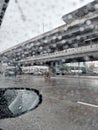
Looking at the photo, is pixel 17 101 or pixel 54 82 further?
pixel 54 82

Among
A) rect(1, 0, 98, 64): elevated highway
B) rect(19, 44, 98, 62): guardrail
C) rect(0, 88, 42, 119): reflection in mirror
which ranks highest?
rect(1, 0, 98, 64): elevated highway

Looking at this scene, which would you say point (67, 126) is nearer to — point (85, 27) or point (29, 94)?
point (29, 94)

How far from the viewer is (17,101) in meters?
2.21

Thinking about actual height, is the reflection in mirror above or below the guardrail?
below

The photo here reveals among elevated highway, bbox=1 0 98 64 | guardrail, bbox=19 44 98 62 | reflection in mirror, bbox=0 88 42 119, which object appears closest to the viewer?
reflection in mirror, bbox=0 88 42 119

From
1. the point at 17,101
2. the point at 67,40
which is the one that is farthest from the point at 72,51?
the point at 17,101

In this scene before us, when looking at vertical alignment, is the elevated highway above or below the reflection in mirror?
above

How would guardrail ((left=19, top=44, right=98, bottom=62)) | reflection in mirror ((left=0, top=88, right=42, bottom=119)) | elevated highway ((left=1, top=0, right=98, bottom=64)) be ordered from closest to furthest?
reflection in mirror ((left=0, top=88, right=42, bottom=119)) → guardrail ((left=19, top=44, right=98, bottom=62)) → elevated highway ((left=1, top=0, right=98, bottom=64))

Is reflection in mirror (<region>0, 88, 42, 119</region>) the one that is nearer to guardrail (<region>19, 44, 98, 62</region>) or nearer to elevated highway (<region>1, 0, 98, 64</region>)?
guardrail (<region>19, 44, 98, 62</region>)

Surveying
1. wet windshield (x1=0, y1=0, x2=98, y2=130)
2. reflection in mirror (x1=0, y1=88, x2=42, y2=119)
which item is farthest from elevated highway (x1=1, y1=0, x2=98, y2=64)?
reflection in mirror (x1=0, y1=88, x2=42, y2=119)

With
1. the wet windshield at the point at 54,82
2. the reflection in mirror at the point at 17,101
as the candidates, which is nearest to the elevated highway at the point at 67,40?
the wet windshield at the point at 54,82

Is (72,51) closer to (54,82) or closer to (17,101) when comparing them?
(54,82)

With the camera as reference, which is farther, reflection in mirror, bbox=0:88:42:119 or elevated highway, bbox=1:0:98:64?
elevated highway, bbox=1:0:98:64

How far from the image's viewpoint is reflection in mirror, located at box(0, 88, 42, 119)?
2.08 m
